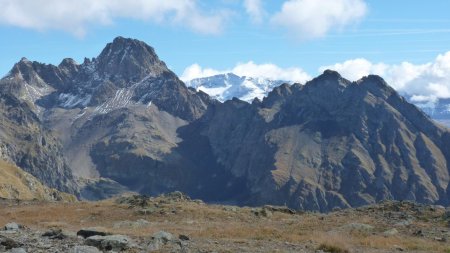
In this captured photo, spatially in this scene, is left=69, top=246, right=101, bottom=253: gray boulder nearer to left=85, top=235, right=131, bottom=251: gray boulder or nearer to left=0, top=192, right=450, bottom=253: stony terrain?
left=0, top=192, right=450, bottom=253: stony terrain

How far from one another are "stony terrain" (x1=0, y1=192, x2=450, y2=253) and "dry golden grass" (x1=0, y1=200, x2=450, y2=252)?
0.06 metres

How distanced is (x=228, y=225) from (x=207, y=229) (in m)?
4.60

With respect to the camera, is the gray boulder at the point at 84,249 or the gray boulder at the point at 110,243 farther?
the gray boulder at the point at 110,243

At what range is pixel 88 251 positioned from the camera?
2359 cm

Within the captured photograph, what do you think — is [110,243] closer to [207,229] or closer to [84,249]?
[84,249]

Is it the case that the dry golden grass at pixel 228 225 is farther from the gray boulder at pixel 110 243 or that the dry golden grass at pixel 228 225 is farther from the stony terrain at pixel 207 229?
the gray boulder at pixel 110 243

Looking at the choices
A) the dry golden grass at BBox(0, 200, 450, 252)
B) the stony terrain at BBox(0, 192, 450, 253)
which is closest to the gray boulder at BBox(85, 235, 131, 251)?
the stony terrain at BBox(0, 192, 450, 253)

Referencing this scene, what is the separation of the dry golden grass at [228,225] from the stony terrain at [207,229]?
0.19 ft

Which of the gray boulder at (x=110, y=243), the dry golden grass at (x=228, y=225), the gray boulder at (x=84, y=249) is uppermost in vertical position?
the dry golden grass at (x=228, y=225)

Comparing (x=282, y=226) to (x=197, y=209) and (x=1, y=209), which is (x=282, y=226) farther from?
(x=1, y=209)

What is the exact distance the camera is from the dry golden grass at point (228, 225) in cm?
3359

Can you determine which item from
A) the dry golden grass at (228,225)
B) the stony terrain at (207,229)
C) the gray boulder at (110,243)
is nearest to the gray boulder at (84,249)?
the stony terrain at (207,229)

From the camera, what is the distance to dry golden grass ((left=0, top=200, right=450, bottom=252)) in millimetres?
33594

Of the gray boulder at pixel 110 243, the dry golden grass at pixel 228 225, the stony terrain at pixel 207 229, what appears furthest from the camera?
the dry golden grass at pixel 228 225
